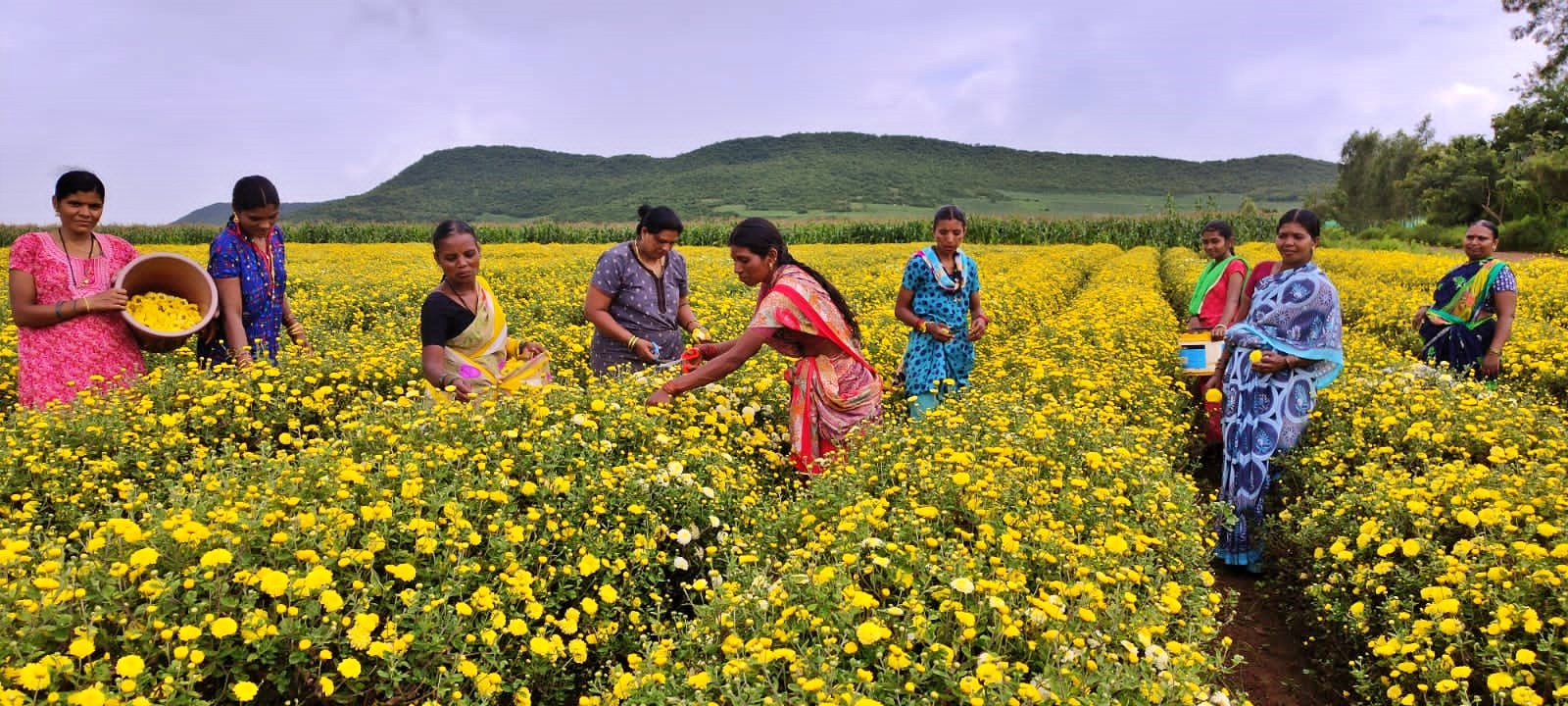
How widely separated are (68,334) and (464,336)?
2.12 m

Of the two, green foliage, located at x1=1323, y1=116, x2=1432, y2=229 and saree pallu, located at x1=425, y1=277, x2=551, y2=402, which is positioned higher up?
green foliage, located at x1=1323, y1=116, x2=1432, y2=229

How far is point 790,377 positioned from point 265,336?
3247mm

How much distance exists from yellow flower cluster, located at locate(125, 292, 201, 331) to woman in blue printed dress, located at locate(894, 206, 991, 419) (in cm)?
426

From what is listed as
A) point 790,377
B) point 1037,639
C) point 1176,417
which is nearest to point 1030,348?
point 1176,417

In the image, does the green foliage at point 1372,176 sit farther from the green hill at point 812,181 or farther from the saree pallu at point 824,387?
the saree pallu at point 824,387

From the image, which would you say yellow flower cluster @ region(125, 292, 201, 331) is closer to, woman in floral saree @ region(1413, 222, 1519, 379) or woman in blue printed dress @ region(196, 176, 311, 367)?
woman in blue printed dress @ region(196, 176, 311, 367)

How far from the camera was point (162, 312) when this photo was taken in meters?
4.55

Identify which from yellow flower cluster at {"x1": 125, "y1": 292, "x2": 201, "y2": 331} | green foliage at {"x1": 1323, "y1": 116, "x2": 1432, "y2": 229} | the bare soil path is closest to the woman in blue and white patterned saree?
the bare soil path

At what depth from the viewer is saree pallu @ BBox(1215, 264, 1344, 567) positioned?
14.6 feet

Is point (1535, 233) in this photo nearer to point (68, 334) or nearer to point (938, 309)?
point (938, 309)

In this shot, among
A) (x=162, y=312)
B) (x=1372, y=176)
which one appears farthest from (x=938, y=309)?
(x=1372, y=176)

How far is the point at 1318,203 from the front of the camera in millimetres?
74062

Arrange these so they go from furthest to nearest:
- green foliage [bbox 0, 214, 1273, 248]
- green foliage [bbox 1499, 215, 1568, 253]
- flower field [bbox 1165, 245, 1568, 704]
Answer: green foliage [bbox 0, 214, 1273, 248]
green foliage [bbox 1499, 215, 1568, 253]
flower field [bbox 1165, 245, 1568, 704]

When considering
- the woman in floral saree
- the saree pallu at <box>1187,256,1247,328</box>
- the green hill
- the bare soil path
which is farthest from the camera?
the green hill
